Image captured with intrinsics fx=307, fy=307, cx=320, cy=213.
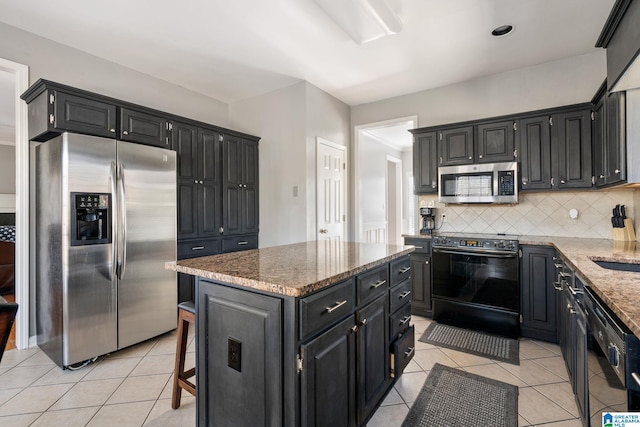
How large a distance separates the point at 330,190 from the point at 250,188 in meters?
1.09

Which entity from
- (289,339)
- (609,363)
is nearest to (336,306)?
(289,339)

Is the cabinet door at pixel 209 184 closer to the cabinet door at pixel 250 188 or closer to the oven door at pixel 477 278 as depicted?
the cabinet door at pixel 250 188

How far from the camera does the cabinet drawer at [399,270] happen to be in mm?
2000

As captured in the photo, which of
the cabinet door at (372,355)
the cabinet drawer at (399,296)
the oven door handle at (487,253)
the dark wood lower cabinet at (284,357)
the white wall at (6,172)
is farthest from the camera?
the white wall at (6,172)

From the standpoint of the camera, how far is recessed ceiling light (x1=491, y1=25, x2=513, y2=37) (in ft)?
8.93

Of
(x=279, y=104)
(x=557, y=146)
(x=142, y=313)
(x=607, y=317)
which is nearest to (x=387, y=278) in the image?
(x=607, y=317)

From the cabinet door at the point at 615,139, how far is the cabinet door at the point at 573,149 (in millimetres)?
401

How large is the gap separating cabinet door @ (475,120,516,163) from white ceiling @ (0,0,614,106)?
0.72 m

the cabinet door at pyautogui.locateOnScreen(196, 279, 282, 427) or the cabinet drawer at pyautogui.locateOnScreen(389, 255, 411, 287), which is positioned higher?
the cabinet drawer at pyautogui.locateOnScreen(389, 255, 411, 287)

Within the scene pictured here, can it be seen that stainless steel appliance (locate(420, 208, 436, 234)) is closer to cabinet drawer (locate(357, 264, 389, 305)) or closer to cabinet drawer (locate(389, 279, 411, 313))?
cabinet drawer (locate(389, 279, 411, 313))

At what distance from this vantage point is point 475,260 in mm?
3121

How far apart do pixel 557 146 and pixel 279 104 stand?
3.18 metres

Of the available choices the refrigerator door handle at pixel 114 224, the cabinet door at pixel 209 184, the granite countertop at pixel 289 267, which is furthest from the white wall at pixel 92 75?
the granite countertop at pixel 289 267

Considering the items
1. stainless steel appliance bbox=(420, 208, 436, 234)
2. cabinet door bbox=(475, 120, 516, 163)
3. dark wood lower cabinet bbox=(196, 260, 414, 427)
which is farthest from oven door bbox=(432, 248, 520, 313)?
dark wood lower cabinet bbox=(196, 260, 414, 427)
